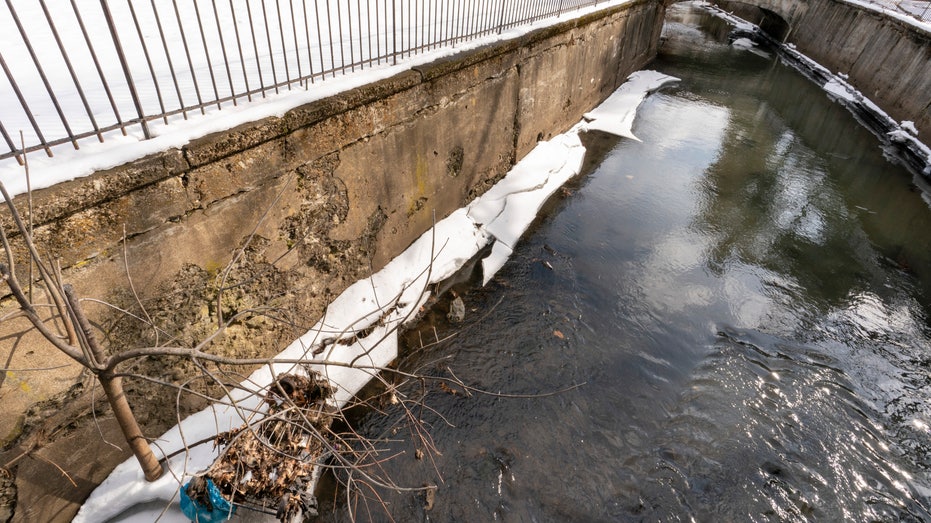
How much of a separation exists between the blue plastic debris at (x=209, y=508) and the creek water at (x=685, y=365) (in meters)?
0.82

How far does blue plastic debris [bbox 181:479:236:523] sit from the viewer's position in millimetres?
2662

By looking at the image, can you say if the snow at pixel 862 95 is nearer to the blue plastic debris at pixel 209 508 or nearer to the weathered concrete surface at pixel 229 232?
the weathered concrete surface at pixel 229 232

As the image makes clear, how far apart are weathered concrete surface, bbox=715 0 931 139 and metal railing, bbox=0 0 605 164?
45.8 ft

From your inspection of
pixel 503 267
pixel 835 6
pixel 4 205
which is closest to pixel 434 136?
pixel 503 267

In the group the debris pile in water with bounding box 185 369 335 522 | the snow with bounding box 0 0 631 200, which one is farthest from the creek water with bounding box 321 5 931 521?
the snow with bounding box 0 0 631 200

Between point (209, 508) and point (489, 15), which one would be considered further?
point (489, 15)

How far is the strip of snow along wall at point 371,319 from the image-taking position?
2.91 m

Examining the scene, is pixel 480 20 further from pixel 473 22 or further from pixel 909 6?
pixel 909 6

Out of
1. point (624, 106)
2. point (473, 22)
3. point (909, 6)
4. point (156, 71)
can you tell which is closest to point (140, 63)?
point (156, 71)

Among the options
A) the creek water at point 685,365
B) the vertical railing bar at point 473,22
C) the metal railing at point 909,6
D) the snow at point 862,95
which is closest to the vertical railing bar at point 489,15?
the vertical railing bar at point 473,22

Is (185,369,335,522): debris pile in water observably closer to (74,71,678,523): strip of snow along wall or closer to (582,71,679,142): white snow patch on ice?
(74,71,678,523): strip of snow along wall

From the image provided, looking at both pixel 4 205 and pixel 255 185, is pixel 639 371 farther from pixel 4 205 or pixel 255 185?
pixel 4 205

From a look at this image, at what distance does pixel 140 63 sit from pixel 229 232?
181 centimetres

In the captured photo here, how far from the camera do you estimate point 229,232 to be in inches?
126
